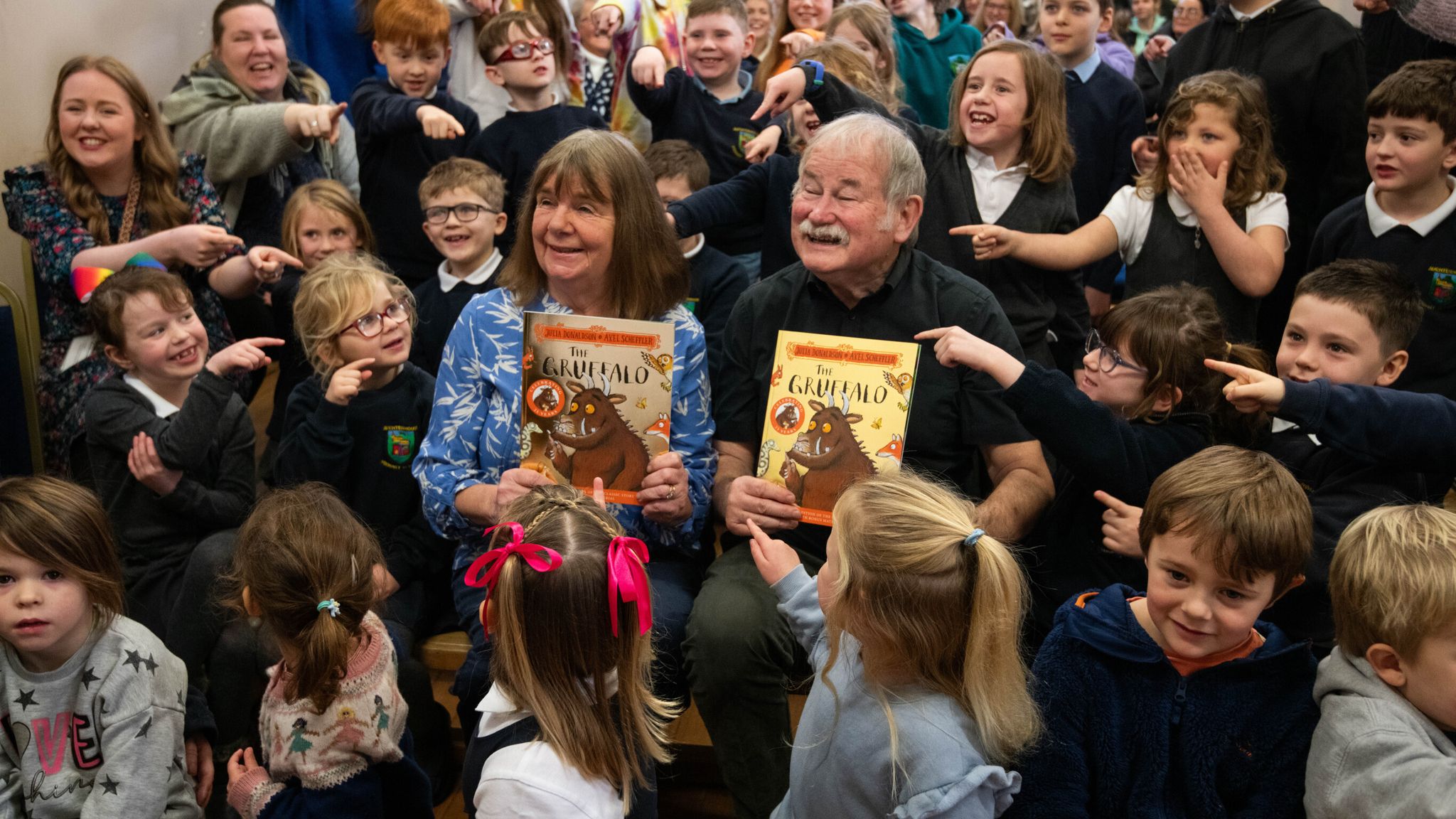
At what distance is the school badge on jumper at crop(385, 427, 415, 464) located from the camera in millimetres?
3102

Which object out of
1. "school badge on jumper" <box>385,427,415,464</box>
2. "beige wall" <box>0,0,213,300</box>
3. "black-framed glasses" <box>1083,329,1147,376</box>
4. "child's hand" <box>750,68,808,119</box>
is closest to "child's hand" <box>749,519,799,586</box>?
"black-framed glasses" <box>1083,329,1147,376</box>

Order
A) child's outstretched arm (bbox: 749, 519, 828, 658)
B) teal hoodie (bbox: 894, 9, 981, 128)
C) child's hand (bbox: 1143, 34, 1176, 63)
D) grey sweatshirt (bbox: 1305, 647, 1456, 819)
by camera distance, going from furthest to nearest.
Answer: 1. child's hand (bbox: 1143, 34, 1176, 63)
2. teal hoodie (bbox: 894, 9, 981, 128)
3. child's outstretched arm (bbox: 749, 519, 828, 658)
4. grey sweatshirt (bbox: 1305, 647, 1456, 819)

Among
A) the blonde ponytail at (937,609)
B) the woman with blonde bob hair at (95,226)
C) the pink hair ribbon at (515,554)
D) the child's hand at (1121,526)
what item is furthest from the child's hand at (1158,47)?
the pink hair ribbon at (515,554)

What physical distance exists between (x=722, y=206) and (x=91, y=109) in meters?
2.01

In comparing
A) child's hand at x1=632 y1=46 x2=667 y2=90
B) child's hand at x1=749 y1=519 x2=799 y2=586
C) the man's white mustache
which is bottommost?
child's hand at x1=749 y1=519 x2=799 y2=586

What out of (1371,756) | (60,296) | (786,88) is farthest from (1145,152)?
(60,296)

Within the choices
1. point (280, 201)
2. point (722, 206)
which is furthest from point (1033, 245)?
point (280, 201)

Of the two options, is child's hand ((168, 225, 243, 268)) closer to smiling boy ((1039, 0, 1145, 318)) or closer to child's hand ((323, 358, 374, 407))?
child's hand ((323, 358, 374, 407))

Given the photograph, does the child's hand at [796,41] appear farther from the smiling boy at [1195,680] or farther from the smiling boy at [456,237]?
the smiling boy at [1195,680]

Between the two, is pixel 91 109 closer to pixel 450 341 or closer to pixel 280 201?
pixel 280 201

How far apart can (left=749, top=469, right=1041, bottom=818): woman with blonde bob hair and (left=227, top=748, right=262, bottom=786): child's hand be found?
1.14m

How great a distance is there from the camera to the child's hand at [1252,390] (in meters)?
2.21

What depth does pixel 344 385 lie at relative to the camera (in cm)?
291

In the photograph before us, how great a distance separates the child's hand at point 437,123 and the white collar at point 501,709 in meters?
2.55
